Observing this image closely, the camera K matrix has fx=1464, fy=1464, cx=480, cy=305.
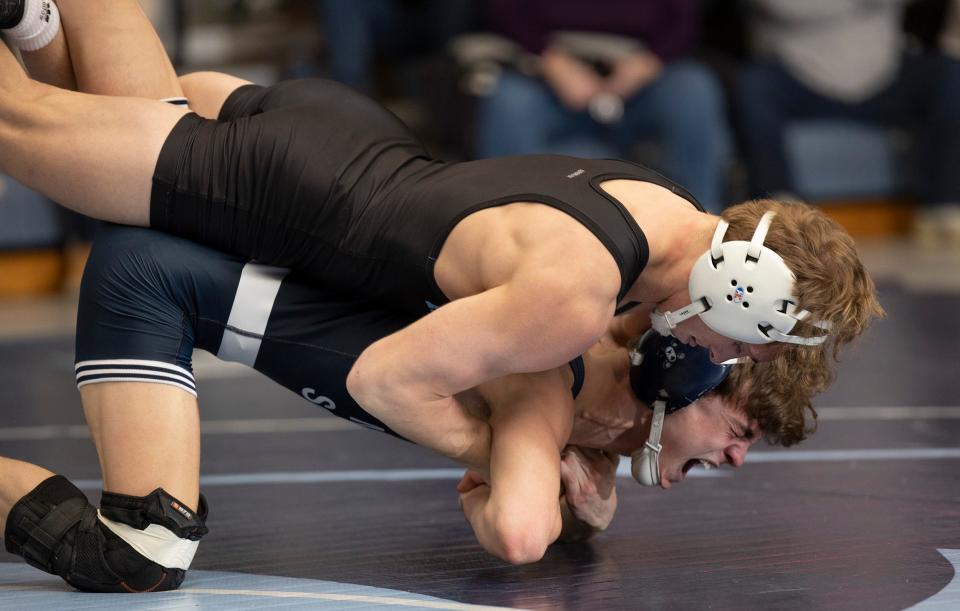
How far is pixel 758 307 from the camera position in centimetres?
256


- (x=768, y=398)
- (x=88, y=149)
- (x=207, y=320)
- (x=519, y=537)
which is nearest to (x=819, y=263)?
(x=768, y=398)

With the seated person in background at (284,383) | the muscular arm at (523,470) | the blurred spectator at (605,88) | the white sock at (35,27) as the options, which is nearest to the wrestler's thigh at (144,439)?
the seated person in background at (284,383)

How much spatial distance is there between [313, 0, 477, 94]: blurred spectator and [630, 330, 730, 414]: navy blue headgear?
4.30m

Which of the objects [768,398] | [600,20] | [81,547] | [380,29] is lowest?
Result: [380,29]

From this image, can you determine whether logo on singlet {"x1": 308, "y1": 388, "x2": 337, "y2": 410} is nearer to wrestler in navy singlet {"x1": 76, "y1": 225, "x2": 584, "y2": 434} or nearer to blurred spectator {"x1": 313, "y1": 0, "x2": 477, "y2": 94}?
wrestler in navy singlet {"x1": 76, "y1": 225, "x2": 584, "y2": 434}

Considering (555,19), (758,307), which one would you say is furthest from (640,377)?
(555,19)

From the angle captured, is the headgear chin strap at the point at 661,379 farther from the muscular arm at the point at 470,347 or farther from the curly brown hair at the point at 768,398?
the muscular arm at the point at 470,347

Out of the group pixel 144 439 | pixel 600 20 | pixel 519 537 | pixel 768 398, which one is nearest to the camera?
pixel 519 537

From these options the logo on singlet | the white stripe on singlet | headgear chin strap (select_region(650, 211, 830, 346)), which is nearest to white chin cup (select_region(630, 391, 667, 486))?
headgear chin strap (select_region(650, 211, 830, 346))

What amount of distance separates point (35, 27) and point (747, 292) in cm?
154

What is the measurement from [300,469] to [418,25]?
4.39 meters

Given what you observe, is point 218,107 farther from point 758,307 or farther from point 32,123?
point 758,307

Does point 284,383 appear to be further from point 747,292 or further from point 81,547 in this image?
point 747,292

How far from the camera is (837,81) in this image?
Answer: 7.50m
